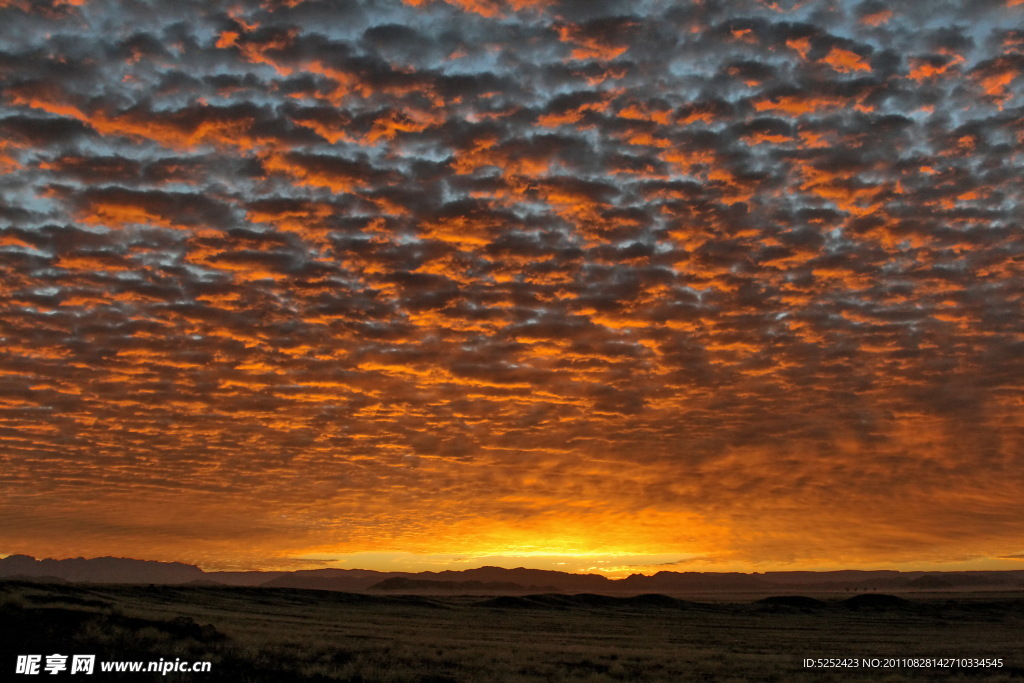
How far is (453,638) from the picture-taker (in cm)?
4244

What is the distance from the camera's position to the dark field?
22.6 m

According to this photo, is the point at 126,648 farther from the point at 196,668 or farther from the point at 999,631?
the point at 999,631

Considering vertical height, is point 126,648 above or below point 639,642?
above

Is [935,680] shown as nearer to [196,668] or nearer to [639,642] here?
[639,642]

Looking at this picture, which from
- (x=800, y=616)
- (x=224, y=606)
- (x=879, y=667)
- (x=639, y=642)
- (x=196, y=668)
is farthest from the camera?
(x=800, y=616)

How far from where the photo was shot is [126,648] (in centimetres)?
2173

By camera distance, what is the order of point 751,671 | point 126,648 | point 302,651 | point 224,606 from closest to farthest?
point 126,648 → point 302,651 → point 751,671 → point 224,606

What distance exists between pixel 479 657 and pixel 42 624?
52.7 feet

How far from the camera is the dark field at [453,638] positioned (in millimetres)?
22594

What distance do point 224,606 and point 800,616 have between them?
2317 inches

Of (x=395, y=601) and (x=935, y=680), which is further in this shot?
(x=395, y=601)

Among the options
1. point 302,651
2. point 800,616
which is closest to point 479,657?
point 302,651

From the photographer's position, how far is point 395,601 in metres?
82.9

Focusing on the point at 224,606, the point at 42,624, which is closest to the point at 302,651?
the point at 42,624
